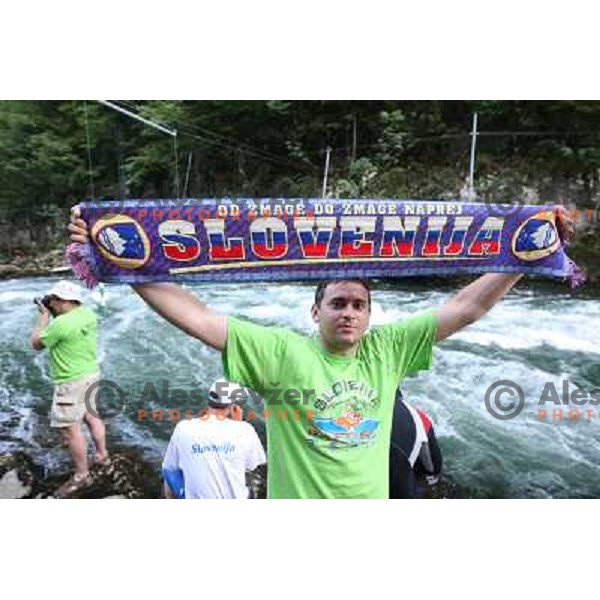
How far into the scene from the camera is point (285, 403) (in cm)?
198

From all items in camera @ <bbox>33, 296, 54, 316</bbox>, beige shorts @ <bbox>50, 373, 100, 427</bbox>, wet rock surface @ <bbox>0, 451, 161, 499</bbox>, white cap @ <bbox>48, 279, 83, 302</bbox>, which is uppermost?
white cap @ <bbox>48, 279, 83, 302</bbox>

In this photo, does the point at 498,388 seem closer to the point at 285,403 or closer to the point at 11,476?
the point at 285,403

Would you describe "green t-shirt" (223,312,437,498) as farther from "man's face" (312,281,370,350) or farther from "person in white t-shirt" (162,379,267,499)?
"person in white t-shirt" (162,379,267,499)

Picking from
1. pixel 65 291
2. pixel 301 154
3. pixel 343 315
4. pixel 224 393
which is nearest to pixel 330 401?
pixel 343 315

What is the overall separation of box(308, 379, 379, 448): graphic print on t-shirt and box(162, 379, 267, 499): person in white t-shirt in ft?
2.58

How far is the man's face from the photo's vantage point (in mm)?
1942

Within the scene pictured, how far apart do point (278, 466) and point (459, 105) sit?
1.77 meters

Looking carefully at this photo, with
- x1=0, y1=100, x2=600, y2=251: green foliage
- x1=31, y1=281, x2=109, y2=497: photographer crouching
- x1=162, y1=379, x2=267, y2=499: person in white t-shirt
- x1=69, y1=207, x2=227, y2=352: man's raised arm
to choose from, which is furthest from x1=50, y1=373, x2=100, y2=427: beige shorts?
x1=69, y1=207, x2=227, y2=352: man's raised arm

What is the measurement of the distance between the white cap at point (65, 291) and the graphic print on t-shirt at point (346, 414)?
144cm

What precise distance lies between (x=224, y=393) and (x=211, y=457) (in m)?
0.29

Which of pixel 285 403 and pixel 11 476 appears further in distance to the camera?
pixel 11 476
